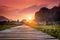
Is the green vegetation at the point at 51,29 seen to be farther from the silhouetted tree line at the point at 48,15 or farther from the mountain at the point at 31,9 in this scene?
the mountain at the point at 31,9

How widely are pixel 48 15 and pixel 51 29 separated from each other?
0.30 metres

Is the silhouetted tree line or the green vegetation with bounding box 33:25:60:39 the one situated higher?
the silhouetted tree line

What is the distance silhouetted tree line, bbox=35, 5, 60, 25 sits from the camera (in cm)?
368

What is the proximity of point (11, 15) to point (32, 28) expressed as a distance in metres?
0.51

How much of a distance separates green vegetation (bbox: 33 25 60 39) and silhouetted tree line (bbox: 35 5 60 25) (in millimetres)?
83

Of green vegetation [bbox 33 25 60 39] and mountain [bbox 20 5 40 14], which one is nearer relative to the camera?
green vegetation [bbox 33 25 60 39]

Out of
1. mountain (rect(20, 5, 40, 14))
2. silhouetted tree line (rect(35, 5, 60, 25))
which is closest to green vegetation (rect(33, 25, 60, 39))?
silhouetted tree line (rect(35, 5, 60, 25))

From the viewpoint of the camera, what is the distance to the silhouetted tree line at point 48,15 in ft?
12.1

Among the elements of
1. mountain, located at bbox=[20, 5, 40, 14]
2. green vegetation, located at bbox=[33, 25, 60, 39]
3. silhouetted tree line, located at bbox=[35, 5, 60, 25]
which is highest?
mountain, located at bbox=[20, 5, 40, 14]

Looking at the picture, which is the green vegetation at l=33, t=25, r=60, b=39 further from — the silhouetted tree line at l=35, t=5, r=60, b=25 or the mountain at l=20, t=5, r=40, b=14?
the mountain at l=20, t=5, r=40, b=14

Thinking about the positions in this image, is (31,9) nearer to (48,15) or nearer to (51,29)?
(48,15)

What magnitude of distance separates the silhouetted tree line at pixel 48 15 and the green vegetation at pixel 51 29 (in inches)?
3.3

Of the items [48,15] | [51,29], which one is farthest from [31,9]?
[51,29]

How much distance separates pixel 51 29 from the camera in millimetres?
3686
